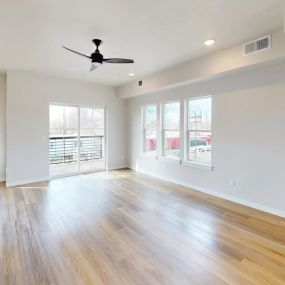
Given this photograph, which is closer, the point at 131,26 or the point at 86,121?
the point at 131,26

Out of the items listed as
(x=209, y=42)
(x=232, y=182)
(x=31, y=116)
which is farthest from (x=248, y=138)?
(x=31, y=116)

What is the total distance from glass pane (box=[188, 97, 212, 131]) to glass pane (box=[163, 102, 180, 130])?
0.40 m

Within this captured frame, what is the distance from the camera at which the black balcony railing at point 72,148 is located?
616 centimetres

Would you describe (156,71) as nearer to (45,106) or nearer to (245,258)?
(45,106)

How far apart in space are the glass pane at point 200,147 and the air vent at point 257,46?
1.88m

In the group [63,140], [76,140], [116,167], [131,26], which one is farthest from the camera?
[116,167]

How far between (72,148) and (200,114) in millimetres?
3831

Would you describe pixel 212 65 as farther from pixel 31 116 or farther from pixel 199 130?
pixel 31 116

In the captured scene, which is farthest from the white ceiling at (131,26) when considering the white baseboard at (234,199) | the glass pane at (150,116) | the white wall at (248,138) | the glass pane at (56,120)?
the white baseboard at (234,199)

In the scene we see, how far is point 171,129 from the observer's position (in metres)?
5.86

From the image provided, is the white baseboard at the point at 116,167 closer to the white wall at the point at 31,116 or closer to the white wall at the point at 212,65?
the white wall at the point at 31,116

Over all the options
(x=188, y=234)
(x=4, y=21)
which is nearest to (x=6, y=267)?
(x=188, y=234)

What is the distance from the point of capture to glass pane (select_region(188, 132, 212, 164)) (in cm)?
489

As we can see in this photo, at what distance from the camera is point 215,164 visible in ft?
15.2
